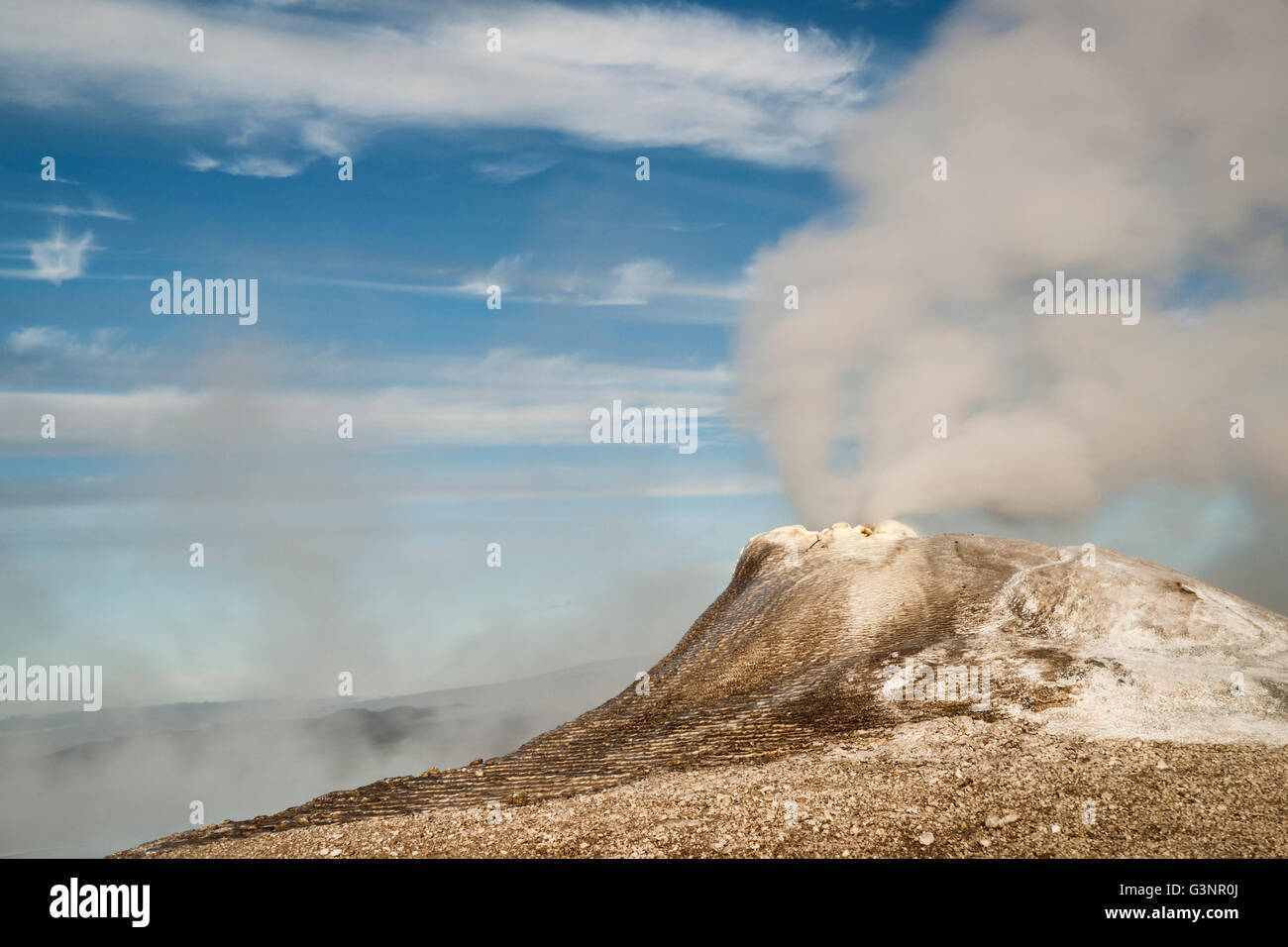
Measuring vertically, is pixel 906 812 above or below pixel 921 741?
below

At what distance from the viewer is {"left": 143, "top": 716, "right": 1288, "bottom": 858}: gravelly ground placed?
1194cm

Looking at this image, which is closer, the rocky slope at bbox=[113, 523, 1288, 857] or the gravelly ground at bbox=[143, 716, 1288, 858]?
the gravelly ground at bbox=[143, 716, 1288, 858]

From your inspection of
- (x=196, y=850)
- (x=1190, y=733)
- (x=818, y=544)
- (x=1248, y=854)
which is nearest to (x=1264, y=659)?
(x=1190, y=733)

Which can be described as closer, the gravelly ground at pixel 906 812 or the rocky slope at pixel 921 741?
the gravelly ground at pixel 906 812

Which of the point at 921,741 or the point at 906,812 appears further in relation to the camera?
the point at 921,741

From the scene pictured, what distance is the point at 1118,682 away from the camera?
704 inches

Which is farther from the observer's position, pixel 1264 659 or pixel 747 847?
pixel 1264 659

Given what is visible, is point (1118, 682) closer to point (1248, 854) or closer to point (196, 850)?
point (1248, 854)

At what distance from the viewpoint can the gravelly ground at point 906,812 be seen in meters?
11.9

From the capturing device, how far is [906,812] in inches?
510

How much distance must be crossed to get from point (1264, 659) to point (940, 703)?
793cm

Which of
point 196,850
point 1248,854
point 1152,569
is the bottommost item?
point 196,850
